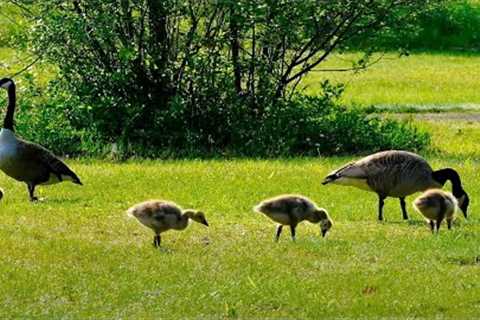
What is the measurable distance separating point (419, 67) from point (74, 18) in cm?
1939

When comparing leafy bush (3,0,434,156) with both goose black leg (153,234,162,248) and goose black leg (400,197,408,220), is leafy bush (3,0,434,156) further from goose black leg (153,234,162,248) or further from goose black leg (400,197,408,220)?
goose black leg (153,234,162,248)

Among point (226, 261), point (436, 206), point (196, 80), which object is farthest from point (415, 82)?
point (226, 261)

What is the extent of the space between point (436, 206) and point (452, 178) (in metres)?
1.40

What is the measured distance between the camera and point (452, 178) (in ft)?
48.4

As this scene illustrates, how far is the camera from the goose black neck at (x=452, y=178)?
14561 mm

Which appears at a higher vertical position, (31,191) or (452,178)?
(452,178)

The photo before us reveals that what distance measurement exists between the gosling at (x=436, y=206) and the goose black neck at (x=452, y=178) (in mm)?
863

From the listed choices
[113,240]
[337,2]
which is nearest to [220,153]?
[337,2]

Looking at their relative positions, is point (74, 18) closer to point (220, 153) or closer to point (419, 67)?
point (220, 153)

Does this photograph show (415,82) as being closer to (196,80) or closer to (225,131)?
(225,131)

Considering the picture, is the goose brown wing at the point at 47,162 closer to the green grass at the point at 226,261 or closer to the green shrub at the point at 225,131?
the green grass at the point at 226,261

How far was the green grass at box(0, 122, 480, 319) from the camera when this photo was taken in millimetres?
10648

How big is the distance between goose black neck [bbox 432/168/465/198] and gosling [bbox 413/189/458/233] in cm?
86

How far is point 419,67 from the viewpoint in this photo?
125ft
